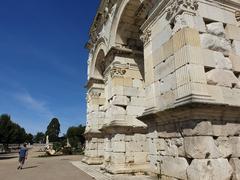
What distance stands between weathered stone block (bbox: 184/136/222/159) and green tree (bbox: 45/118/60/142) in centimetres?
8640

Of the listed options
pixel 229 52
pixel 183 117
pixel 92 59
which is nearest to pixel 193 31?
pixel 229 52

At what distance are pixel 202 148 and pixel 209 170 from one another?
0.45 m

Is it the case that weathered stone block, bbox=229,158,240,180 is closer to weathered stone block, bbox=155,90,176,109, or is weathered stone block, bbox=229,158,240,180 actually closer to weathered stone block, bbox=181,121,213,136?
weathered stone block, bbox=181,121,213,136

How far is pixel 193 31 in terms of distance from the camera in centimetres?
560

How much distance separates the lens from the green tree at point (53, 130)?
8575 centimetres

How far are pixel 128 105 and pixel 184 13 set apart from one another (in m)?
5.31

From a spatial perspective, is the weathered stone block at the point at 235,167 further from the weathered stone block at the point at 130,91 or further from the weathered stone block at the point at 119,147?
the weathered stone block at the point at 130,91

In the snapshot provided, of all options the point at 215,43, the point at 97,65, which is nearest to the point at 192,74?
the point at 215,43

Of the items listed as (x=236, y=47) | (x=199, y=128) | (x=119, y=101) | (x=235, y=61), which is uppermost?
(x=236, y=47)

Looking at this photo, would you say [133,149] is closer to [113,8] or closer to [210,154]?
[210,154]

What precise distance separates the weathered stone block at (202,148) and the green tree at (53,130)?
86.4m

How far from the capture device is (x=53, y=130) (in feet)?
287

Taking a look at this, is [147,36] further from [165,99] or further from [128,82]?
[128,82]

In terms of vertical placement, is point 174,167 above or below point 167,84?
below
